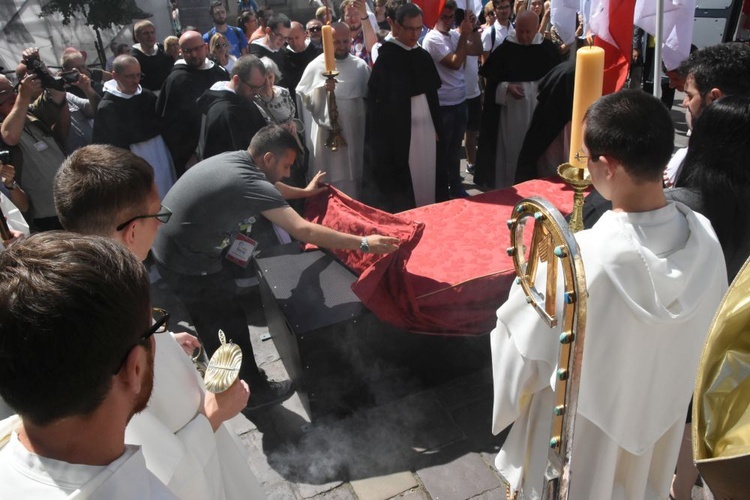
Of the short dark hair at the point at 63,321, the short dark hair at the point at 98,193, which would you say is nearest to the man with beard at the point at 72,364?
the short dark hair at the point at 63,321

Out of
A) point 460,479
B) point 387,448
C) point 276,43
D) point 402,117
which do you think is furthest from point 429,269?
point 276,43

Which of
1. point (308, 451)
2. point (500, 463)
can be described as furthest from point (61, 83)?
point (500, 463)

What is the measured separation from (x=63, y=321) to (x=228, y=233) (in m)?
2.13

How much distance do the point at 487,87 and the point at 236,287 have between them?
11.9ft

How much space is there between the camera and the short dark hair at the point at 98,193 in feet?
5.60

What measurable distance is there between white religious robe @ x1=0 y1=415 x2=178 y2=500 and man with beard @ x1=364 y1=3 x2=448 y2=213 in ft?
14.1

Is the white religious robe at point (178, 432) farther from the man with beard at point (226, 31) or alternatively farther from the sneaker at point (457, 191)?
the man with beard at point (226, 31)

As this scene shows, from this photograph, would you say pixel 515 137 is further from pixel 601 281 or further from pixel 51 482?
pixel 51 482

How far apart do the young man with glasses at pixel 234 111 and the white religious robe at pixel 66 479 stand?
3.49m

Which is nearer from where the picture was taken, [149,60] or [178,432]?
[178,432]

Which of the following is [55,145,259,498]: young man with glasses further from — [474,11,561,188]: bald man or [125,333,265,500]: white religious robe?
[474,11,561,188]: bald man

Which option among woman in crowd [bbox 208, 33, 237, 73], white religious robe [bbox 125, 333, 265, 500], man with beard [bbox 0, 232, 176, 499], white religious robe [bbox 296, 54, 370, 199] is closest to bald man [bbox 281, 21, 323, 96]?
woman in crowd [bbox 208, 33, 237, 73]

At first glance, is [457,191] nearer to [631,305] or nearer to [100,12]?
[631,305]

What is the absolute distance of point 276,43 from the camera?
624cm
